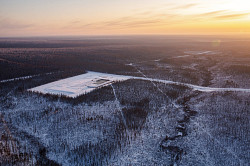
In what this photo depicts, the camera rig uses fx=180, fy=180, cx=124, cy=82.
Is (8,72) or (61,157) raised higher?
(8,72)

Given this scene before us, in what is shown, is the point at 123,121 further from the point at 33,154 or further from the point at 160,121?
the point at 33,154

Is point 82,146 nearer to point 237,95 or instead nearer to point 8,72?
point 237,95

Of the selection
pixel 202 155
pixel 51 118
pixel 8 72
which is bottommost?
pixel 202 155

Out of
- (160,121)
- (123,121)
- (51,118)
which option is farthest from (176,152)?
(51,118)

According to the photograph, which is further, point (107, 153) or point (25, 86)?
point (25, 86)

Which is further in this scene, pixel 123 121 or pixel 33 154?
pixel 123 121

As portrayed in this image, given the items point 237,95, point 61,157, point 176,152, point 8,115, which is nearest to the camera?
point 61,157

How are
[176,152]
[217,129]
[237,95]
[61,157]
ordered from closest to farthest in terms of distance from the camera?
[61,157] → [176,152] → [217,129] → [237,95]

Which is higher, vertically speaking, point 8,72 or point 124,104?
point 8,72

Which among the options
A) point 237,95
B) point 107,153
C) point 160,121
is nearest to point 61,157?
point 107,153
